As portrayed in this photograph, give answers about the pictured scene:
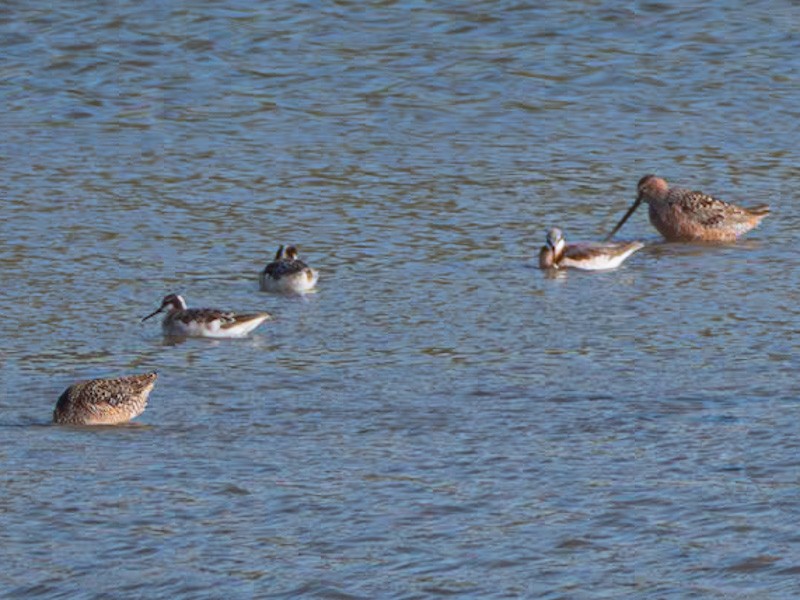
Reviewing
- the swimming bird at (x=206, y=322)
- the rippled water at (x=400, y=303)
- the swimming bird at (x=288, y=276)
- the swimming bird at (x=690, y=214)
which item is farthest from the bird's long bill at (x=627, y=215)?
the swimming bird at (x=206, y=322)

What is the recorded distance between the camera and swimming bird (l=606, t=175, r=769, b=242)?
1650 centimetres

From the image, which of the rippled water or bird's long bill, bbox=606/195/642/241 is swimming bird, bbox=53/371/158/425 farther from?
bird's long bill, bbox=606/195/642/241

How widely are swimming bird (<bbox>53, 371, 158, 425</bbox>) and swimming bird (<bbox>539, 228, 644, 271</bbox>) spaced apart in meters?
4.60

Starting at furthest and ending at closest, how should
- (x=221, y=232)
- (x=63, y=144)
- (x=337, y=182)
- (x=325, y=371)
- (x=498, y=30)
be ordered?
(x=498, y=30) < (x=63, y=144) < (x=337, y=182) < (x=221, y=232) < (x=325, y=371)

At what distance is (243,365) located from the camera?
12773 mm

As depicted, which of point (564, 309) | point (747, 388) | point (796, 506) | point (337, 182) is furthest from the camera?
point (337, 182)

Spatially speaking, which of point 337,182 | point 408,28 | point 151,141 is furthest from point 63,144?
point 408,28

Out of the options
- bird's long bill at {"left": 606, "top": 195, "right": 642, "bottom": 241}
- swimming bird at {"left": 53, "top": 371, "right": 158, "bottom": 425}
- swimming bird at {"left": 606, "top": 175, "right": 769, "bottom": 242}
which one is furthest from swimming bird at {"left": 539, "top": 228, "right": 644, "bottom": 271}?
swimming bird at {"left": 53, "top": 371, "right": 158, "bottom": 425}

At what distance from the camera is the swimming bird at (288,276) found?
14438 millimetres

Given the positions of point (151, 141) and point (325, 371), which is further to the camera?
point (151, 141)

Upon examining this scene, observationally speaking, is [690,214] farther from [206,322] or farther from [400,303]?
[206,322]

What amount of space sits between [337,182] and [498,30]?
20.7 ft

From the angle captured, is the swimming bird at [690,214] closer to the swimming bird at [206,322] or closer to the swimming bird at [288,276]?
the swimming bird at [288,276]

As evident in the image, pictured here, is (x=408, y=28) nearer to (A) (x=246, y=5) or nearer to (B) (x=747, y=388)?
(A) (x=246, y=5)
